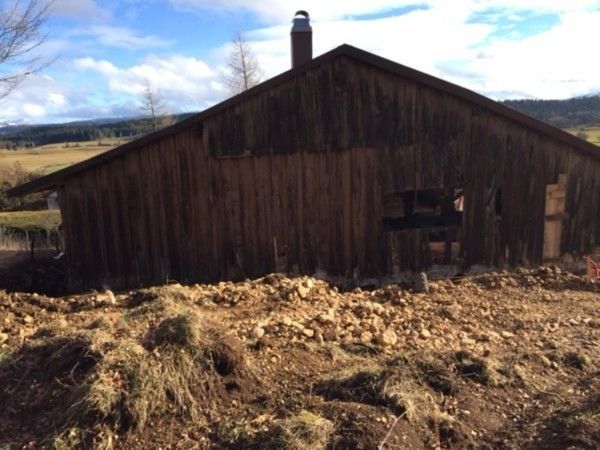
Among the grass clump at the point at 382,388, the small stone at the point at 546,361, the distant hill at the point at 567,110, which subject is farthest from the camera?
the distant hill at the point at 567,110

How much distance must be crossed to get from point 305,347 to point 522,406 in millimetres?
Result: 2085

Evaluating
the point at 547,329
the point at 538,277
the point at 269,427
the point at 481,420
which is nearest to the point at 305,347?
the point at 269,427

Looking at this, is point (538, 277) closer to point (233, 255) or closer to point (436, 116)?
point (436, 116)

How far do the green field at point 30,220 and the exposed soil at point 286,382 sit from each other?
2347 cm

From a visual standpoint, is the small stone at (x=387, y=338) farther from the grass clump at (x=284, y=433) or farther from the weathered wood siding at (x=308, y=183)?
the weathered wood siding at (x=308, y=183)

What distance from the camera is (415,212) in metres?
14.7

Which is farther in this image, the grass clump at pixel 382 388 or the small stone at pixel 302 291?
the small stone at pixel 302 291

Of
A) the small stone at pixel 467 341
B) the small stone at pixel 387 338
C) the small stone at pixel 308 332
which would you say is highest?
the small stone at pixel 308 332

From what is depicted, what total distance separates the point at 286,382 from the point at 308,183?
6.55 metres

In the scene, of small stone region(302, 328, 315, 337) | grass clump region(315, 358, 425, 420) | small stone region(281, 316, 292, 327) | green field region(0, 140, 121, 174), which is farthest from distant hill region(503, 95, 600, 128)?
grass clump region(315, 358, 425, 420)

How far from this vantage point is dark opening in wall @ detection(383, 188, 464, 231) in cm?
1312

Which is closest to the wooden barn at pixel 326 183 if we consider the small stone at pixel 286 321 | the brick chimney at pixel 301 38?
the brick chimney at pixel 301 38

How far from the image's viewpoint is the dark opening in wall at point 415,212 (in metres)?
13.1

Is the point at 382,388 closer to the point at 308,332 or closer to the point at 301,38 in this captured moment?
the point at 308,332
